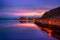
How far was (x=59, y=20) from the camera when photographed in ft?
97.6

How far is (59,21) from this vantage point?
30.0 meters

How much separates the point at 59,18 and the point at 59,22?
813mm

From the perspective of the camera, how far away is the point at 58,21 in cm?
3083

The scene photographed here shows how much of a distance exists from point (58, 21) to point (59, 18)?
2.81ft

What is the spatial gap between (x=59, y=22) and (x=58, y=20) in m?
0.63

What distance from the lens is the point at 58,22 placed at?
30875 millimetres

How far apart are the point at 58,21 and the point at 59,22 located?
2.45 feet

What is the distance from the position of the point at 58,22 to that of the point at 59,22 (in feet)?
2.52

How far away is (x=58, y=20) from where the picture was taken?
100 ft

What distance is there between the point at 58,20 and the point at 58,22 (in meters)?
0.51

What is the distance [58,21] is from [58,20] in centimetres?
33

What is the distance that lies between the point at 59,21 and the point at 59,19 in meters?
0.54

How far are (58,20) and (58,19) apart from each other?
218 mm

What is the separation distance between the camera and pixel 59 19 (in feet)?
97.2
